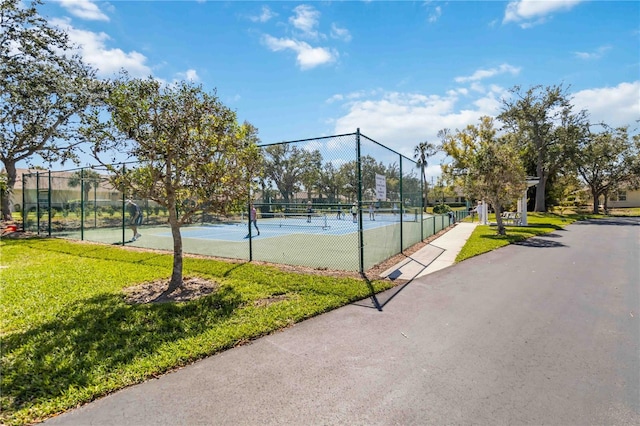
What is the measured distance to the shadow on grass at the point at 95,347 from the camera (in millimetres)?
2889

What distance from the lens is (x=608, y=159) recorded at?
3606 cm

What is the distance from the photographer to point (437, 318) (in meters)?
4.66

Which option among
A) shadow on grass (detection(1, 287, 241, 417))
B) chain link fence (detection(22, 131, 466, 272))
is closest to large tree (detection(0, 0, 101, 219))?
chain link fence (detection(22, 131, 466, 272))

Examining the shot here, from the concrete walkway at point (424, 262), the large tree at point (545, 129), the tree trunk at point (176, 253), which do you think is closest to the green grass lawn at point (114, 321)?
the tree trunk at point (176, 253)

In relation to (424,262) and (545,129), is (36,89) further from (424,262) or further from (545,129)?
(545,129)

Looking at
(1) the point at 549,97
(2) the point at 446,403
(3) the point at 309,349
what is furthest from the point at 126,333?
(1) the point at 549,97

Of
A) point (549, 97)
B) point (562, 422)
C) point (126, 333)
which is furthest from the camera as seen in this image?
point (549, 97)

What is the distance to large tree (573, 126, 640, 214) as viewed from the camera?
112 feet

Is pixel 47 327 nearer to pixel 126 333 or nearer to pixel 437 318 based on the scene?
pixel 126 333

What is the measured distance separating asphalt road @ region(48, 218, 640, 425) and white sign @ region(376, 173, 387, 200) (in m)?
3.13

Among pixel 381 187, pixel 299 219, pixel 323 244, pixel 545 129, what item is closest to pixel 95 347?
pixel 299 219

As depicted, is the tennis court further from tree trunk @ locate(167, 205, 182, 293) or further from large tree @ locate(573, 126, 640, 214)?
large tree @ locate(573, 126, 640, 214)

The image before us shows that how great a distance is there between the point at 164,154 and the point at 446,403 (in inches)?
209

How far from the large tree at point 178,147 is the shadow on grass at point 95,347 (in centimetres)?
142
